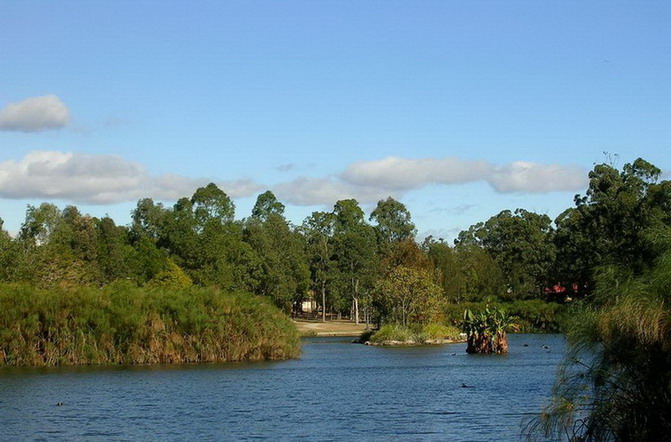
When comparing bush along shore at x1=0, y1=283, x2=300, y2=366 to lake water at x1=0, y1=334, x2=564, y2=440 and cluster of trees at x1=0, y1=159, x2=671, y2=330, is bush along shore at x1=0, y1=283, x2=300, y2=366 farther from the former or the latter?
cluster of trees at x1=0, y1=159, x2=671, y2=330

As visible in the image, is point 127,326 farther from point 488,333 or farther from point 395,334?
point 395,334

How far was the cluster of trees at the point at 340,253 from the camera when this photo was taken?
9281 centimetres

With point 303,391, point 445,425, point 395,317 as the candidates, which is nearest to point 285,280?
point 395,317

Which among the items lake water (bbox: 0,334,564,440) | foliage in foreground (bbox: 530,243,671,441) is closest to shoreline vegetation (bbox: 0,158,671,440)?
foliage in foreground (bbox: 530,243,671,441)

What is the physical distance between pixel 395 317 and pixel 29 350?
4640 centimetres

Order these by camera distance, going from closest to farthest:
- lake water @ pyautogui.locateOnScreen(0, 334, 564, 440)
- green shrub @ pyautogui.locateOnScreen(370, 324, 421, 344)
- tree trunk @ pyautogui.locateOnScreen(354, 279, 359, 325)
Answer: lake water @ pyautogui.locateOnScreen(0, 334, 564, 440), green shrub @ pyautogui.locateOnScreen(370, 324, 421, 344), tree trunk @ pyautogui.locateOnScreen(354, 279, 359, 325)

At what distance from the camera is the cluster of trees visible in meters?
92.8

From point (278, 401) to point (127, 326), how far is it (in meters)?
20.6

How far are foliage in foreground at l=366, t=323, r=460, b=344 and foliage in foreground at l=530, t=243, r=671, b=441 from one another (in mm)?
66580

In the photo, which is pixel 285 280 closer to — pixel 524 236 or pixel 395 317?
pixel 395 317

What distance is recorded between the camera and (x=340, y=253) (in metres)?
131

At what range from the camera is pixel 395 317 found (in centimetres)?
9450

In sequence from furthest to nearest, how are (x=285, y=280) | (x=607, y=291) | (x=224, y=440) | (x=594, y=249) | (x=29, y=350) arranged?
(x=285, y=280), (x=594, y=249), (x=29, y=350), (x=224, y=440), (x=607, y=291)

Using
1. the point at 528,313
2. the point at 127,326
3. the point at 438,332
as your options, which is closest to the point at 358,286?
the point at 528,313
